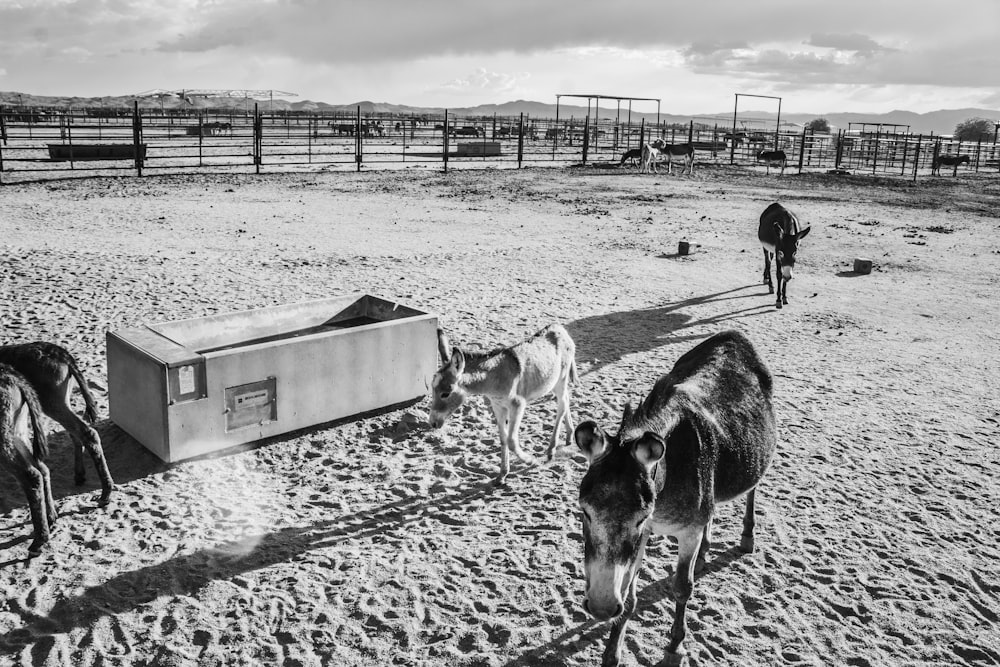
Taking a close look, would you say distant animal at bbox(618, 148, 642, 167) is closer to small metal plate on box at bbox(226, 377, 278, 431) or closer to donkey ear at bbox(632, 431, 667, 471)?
small metal plate on box at bbox(226, 377, 278, 431)

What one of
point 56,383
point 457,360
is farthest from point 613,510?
point 56,383

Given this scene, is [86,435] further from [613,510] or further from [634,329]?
[634,329]

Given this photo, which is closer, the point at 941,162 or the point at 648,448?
the point at 648,448

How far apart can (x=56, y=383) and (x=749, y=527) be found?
15.6 ft

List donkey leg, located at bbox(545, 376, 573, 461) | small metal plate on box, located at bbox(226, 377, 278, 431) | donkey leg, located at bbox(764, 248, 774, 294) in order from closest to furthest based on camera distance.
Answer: small metal plate on box, located at bbox(226, 377, 278, 431) < donkey leg, located at bbox(545, 376, 573, 461) < donkey leg, located at bbox(764, 248, 774, 294)

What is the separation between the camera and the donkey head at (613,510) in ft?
10.1

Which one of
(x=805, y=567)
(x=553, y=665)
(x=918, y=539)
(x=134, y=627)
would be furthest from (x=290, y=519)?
(x=918, y=539)

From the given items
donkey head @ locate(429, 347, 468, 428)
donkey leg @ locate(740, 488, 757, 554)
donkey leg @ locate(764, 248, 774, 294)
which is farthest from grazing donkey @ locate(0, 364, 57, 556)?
donkey leg @ locate(764, 248, 774, 294)

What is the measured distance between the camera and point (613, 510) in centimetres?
309

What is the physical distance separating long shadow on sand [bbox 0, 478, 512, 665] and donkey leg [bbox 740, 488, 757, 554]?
1.79 meters

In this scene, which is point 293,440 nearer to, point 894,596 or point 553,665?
point 553,665

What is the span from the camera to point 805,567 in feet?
16.1

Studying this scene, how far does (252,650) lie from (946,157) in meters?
43.6

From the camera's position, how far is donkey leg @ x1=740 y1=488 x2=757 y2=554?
5.09 m
